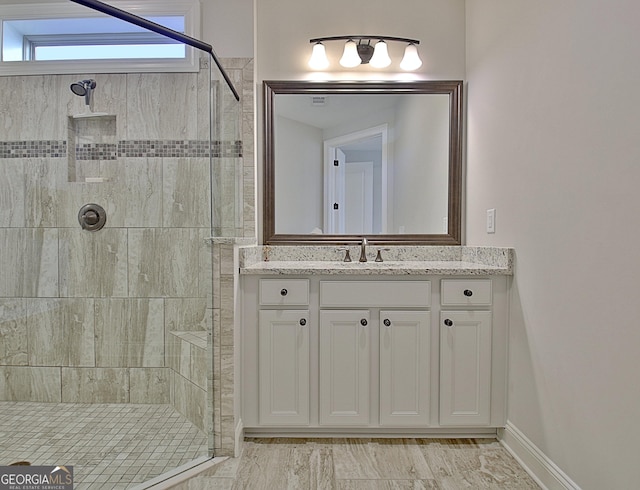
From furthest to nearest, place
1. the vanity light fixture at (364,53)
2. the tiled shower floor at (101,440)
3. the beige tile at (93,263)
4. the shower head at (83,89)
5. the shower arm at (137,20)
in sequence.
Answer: the vanity light fixture at (364,53) → the shower head at (83,89) → the beige tile at (93,263) → the tiled shower floor at (101,440) → the shower arm at (137,20)

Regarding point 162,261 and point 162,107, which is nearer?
point 162,261

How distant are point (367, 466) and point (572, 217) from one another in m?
1.34

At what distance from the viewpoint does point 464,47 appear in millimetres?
2385

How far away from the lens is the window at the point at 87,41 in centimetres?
223

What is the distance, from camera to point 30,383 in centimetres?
205

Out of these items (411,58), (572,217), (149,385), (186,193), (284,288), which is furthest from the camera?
(411,58)

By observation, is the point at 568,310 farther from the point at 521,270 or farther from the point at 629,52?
the point at 629,52

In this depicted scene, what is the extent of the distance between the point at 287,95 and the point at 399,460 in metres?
2.06

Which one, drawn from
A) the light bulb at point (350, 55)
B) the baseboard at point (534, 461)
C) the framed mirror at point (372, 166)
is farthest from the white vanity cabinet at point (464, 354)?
the light bulb at point (350, 55)

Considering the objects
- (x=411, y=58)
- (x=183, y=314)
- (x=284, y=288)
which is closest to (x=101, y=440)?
(x=183, y=314)

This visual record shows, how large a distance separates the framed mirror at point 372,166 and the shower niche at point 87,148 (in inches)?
38.4

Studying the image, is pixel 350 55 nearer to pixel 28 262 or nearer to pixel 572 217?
pixel 572 217

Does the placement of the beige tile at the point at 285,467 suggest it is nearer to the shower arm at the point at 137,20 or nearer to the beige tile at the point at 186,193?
the beige tile at the point at 186,193

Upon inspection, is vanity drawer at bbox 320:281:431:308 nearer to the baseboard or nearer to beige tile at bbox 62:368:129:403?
the baseboard
